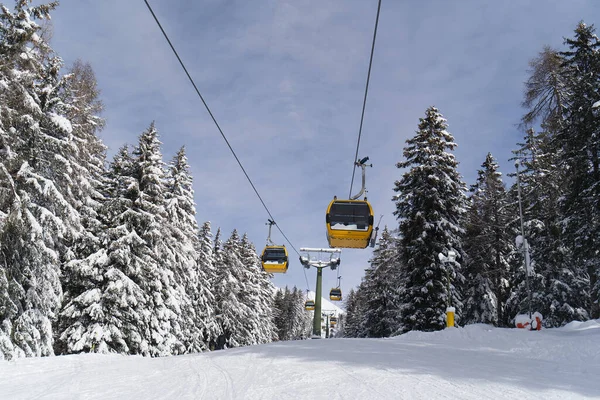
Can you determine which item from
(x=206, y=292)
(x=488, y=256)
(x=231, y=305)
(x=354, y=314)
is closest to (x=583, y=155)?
(x=488, y=256)

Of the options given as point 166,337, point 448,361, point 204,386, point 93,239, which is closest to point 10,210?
point 93,239

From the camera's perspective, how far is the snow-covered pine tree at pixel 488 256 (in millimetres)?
25203

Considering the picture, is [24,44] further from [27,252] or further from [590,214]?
[590,214]

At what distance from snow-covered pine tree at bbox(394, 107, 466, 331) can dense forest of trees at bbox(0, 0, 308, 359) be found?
39.1 feet

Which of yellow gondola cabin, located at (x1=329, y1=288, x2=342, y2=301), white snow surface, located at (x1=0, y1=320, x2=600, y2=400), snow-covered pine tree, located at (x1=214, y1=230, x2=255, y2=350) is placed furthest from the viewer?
yellow gondola cabin, located at (x1=329, y1=288, x2=342, y2=301)

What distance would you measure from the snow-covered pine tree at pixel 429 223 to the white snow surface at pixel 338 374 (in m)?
10.5

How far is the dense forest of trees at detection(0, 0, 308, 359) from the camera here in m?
12.8

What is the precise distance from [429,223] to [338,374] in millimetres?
15650

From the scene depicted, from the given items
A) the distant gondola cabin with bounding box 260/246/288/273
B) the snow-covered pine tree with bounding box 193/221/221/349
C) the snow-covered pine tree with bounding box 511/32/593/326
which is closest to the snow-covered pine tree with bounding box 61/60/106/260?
the snow-covered pine tree with bounding box 193/221/221/349

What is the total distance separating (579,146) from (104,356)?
729 inches

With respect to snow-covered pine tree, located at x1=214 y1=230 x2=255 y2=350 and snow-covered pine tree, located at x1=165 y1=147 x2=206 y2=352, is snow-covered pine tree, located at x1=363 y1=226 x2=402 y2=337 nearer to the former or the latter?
snow-covered pine tree, located at x1=214 y1=230 x2=255 y2=350

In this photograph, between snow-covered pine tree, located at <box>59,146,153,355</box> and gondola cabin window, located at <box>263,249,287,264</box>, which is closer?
snow-covered pine tree, located at <box>59,146,153,355</box>

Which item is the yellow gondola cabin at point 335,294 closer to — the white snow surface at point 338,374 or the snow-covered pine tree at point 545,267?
the snow-covered pine tree at point 545,267

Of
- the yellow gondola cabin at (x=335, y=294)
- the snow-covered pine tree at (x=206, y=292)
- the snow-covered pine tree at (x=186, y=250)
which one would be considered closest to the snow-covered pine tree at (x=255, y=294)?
the snow-covered pine tree at (x=206, y=292)
